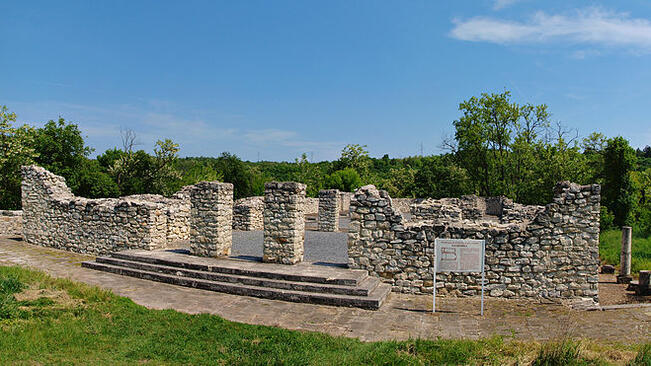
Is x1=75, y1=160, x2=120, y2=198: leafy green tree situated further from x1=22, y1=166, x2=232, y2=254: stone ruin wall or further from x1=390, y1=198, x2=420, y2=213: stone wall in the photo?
x1=390, y1=198, x2=420, y2=213: stone wall

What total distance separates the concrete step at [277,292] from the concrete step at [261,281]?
0.28ft

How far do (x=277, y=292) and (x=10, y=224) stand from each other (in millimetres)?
17873

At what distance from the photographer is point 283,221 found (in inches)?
441

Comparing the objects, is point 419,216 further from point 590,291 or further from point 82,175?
point 82,175

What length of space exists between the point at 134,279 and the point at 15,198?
63.6 feet

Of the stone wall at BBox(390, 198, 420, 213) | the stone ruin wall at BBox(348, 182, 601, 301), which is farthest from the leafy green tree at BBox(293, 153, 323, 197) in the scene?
the stone ruin wall at BBox(348, 182, 601, 301)

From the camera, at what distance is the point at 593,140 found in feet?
129

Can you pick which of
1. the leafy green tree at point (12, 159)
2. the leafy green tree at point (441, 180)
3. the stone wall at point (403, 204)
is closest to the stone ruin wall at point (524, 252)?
the leafy green tree at point (12, 159)

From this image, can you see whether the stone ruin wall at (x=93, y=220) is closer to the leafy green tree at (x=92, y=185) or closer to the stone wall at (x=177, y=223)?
the stone wall at (x=177, y=223)

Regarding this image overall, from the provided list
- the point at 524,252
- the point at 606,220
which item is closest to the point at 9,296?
the point at 524,252

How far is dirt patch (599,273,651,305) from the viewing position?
11.7 meters

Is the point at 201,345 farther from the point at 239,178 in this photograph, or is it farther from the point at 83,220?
the point at 239,178

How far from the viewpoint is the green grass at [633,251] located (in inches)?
626

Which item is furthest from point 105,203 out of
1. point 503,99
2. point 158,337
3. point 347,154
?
point 347,154
